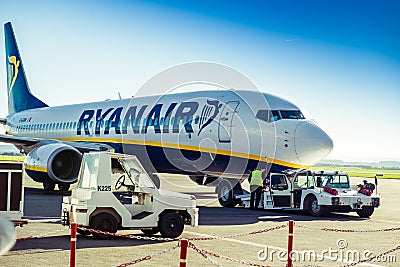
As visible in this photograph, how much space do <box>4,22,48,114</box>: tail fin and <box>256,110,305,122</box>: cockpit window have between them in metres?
20.4

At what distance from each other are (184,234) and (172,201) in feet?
3.04

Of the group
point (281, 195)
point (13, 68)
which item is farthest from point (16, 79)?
point (281, 195)

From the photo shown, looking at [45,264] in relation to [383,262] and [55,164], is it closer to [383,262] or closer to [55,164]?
[383,262]

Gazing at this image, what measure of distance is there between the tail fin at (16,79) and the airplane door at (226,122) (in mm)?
19292

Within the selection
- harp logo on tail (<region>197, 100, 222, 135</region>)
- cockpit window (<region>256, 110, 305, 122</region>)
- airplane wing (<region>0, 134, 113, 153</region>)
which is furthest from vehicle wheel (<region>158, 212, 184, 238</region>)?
airplane wing (<region>0, 134, 113, 153</region>)

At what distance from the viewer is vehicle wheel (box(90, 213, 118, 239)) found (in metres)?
10.6

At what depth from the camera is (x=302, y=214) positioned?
56.5 ft

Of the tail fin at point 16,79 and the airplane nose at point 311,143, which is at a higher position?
the tail fin at point 16,79

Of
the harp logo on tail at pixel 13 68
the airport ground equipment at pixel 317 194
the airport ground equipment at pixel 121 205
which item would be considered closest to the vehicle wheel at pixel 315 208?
the airport ground equipment at pixel 317 194

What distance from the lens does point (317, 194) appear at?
1658cm

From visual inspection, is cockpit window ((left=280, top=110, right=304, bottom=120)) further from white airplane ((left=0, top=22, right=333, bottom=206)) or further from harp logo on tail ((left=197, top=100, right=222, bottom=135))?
harp logo on tail ((left=197, top=100, right=222, bottom=135))

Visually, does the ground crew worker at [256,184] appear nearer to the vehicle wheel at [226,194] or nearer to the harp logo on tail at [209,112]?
the vehicle wheel at [226,194]

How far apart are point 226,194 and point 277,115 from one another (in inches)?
132

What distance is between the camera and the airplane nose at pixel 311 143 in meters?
17.6
